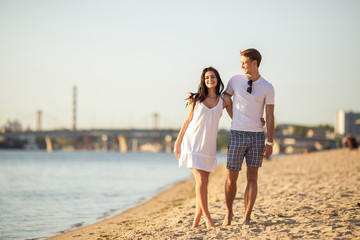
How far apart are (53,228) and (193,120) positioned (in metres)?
3.90

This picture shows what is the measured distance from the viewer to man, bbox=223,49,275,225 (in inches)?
178

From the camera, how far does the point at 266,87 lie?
455cm

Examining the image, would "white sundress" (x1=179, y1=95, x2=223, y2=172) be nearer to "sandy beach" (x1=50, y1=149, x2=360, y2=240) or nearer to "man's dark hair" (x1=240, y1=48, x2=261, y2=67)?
"man's dark hair" (x1=240, y1=48, x2=261, y2=67)

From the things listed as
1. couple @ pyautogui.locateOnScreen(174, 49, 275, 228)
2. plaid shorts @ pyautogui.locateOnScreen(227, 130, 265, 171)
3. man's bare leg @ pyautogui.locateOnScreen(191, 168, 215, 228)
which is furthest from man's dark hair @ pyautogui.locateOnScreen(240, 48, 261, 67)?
man's bare leg @ pyautogui.locateOnScreen(191, 168, 215, 228)

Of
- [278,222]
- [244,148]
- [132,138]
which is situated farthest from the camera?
[132,138]

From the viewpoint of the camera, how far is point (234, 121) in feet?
15.1

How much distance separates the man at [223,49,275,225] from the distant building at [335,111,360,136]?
272ft

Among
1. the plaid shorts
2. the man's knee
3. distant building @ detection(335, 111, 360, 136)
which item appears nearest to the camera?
the plaid shorts

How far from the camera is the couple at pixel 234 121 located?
14.9 ft

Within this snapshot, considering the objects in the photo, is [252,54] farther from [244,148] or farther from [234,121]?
[244,148]

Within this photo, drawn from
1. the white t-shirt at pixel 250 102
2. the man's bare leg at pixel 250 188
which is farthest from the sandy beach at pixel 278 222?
the white t-shirt at pixel 250 102

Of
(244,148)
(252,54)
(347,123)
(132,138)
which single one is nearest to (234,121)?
(244,148)

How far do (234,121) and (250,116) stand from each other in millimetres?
179

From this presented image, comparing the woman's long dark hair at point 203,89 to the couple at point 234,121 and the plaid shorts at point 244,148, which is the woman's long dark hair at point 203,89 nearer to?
the couple at point 234,121
